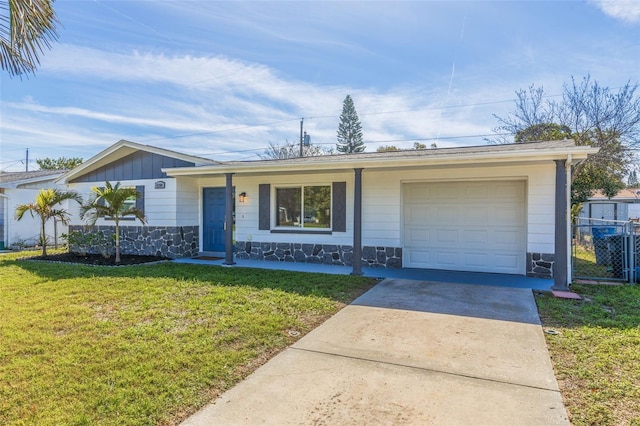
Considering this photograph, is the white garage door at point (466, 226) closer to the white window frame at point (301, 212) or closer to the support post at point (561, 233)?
the support post at point (561, 233)

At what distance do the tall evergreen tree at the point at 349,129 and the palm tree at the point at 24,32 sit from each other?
97.8ft

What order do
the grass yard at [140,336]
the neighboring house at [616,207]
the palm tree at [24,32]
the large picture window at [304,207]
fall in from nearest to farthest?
the grass yard at [140,336] → the palm tree at [24,32] → the large picture window at [304,207] → the neighboring house at [616,207]

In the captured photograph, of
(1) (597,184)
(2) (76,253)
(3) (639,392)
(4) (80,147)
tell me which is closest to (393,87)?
(1) (597,184)

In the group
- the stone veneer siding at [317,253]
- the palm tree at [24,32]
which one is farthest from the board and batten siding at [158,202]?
the palm tree at [24,32]

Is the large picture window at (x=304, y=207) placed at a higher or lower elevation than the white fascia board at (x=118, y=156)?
lower

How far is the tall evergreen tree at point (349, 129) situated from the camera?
32.8 meters

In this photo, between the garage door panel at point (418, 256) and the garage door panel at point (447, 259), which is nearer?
the garage door panel at point (447, 259)

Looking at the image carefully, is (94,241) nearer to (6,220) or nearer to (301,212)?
(6,220)

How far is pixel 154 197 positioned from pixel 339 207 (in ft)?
18.7

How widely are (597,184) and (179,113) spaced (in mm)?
19104

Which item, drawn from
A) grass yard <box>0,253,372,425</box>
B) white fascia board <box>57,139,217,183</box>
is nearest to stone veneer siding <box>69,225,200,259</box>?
white fascia board <box>57,139,217,183</box>

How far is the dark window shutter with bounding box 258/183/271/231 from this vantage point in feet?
34.1

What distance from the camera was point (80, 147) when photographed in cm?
3219

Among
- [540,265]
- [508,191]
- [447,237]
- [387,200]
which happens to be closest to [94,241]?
[387,200]
